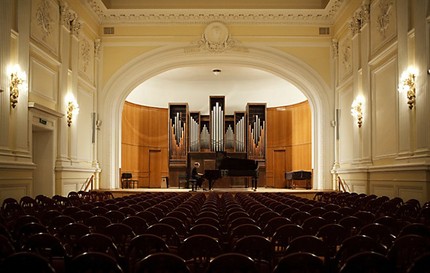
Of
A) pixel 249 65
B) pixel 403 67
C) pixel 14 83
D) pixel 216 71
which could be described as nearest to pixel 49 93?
pixel 14 83

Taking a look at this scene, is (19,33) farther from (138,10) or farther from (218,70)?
(218,70)

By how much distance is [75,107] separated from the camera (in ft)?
52.2

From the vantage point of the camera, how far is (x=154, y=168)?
2747cm

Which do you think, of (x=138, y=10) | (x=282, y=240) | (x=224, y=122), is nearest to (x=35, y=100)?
(x=138, y=10)

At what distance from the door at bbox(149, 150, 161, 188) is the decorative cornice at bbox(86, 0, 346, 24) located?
9958mm

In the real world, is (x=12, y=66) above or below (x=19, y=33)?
below

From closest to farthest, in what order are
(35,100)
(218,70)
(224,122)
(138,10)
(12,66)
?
1. (12,66)
2. (35,100)
3. (138,10)
4. (218,70)
5. (224,122)

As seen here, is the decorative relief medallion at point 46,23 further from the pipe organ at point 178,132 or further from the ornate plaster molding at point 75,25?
the pipe organ at point 178,132

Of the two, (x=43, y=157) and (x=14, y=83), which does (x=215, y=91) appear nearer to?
(x=43, y=157)

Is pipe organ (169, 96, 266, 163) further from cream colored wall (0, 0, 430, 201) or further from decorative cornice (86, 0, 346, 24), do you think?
decorative cornice (86, 0, 346, 24)

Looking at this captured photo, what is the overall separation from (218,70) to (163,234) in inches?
796

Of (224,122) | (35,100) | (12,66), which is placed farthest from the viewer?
(224,122)

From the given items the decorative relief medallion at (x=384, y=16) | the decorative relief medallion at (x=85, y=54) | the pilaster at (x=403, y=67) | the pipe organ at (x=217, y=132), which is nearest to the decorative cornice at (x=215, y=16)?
the decorative relief medallion at (x=85, y=54)

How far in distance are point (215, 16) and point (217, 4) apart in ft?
1.59
